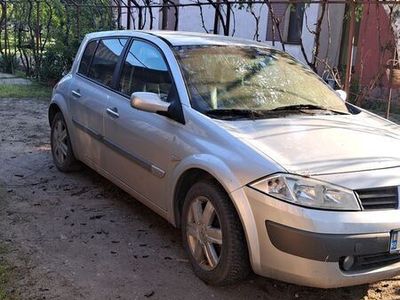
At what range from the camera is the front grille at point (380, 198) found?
3.02m

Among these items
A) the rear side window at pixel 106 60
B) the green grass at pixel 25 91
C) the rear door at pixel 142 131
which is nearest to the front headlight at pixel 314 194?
the rear door at pixel 142 131

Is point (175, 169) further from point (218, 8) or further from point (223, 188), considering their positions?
point (218, 8)

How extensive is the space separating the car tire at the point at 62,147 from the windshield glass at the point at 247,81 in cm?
206

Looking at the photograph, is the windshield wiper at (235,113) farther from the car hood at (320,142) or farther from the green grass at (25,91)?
the green grass at (25,91)

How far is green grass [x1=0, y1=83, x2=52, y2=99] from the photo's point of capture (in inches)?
455

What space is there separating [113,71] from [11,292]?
2273 mm

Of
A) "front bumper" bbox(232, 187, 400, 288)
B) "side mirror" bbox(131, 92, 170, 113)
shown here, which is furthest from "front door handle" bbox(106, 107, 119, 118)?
"front bumper" bbox(232, 187, 400, 288)

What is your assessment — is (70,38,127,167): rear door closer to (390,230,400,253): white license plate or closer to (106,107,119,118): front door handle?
(106,107,119,118): front door handle

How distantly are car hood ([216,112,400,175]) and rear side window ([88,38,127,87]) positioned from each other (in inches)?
70.2

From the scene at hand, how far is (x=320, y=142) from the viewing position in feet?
11.2

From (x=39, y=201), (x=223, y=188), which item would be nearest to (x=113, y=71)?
(x=39, y=201)

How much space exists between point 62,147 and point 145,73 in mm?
1839

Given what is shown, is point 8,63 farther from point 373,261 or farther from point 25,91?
point 373,261

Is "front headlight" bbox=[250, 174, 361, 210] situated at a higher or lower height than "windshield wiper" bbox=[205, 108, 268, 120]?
lower
